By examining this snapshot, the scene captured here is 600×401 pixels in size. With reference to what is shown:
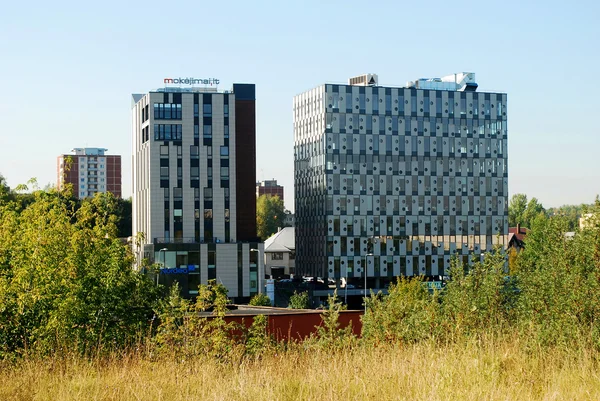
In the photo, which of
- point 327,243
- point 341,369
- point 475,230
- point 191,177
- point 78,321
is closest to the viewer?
point 341,369

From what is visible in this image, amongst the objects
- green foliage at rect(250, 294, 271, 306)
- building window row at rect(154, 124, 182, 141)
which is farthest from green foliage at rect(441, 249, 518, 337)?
building window row at rect(154, 124, 182, 141)

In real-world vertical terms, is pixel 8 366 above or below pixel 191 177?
below

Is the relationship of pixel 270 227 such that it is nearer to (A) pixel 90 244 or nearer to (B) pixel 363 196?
(B) pixel 363 196

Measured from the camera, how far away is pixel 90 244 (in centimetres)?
2352

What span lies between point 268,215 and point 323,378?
16608 centimetres

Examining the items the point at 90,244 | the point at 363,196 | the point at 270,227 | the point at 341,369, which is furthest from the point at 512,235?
the point at 341,369

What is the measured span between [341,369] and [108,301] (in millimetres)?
11712

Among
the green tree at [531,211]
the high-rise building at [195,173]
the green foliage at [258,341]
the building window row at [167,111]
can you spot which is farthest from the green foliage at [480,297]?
the green tree at [531,211]

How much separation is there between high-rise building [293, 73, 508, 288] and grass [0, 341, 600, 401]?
95982 mm

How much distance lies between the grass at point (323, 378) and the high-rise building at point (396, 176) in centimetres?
9598

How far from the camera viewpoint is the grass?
10094 millimetres

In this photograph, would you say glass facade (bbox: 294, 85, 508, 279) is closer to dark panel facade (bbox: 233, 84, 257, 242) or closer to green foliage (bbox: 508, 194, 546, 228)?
dark panel facade (bbox: 233, 84, 257, 242)

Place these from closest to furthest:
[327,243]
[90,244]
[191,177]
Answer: [90,244]
[191,177]
[327,243]

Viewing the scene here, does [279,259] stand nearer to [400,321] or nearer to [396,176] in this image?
[396,176]
